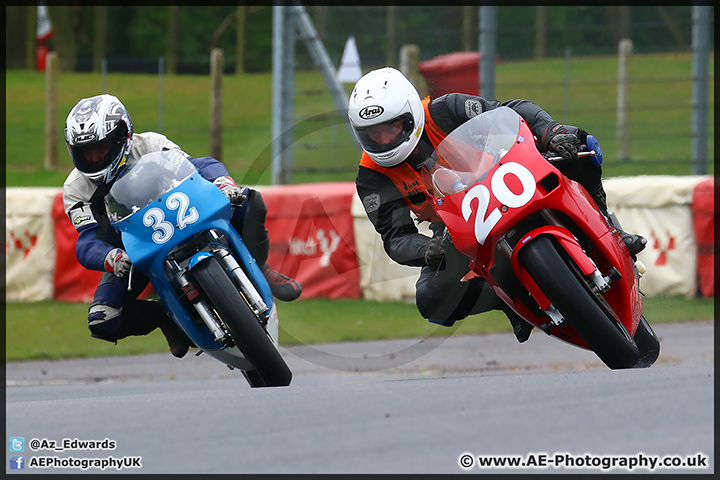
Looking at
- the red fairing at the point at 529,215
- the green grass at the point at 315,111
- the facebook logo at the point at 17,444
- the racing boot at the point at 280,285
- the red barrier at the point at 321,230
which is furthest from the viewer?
the green grass at the point at 315,111

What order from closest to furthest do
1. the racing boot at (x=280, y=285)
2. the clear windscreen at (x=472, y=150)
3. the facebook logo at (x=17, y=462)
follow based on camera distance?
the facebook logo at (x=17, y=462) < the clear windscreen at (x=472, y=150) < the racing boot at (x=280, y=285)

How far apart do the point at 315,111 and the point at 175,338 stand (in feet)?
26.7

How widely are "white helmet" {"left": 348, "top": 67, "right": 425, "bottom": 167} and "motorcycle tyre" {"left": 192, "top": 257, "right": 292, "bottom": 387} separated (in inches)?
40.4

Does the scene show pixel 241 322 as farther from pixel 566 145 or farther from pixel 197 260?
pixel 566 145

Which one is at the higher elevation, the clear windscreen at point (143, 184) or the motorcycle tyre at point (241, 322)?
the clear windscreen at point (143, 184)

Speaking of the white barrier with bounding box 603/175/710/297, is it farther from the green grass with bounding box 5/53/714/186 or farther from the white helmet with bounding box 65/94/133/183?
the white helmet with bounding box 65/94/133/183

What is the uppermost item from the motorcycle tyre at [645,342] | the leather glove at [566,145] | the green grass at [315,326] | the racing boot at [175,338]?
the leather glove at [566,145]

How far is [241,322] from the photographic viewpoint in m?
4.75

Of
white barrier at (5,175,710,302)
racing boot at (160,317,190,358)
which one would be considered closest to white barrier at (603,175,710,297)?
white barrier at (5,175,710,302)

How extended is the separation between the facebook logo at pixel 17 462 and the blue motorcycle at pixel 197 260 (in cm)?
157

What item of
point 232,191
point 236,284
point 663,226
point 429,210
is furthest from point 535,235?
point 663,226

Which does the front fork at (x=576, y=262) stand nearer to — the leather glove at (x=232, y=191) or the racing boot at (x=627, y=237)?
the racing boot at (x=627, y=237)

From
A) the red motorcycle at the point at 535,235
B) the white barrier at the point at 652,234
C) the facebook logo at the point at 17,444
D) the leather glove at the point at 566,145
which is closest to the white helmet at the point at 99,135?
the red motorcycle at the point at 535,235

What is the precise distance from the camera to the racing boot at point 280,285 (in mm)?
5719
